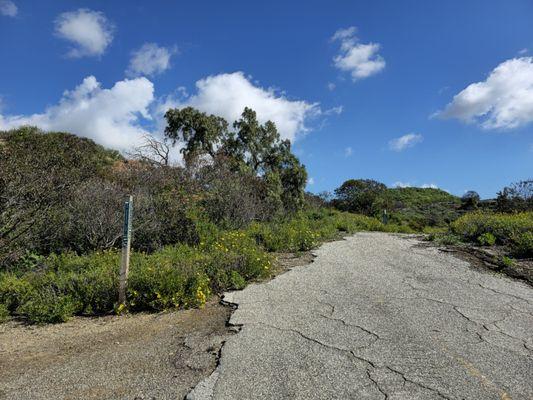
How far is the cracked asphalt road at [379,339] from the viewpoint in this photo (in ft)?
11.0

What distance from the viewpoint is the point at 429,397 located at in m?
3.17

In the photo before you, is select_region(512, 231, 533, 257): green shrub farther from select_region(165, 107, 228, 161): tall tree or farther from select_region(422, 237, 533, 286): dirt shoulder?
select_region(165, 107, 228, 161): tall tree

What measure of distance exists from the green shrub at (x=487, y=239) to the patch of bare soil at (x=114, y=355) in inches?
324

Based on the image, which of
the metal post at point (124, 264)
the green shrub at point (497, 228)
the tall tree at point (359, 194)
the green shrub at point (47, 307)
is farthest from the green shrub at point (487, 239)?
the tall tree at point (359, 194)

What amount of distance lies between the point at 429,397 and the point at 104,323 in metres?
3.81

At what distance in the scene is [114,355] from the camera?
411 cm

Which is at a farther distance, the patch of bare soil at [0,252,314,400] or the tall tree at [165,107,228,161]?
the tall tree at [165,107,228,161]

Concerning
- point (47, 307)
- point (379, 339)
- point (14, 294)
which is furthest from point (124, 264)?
point (379, 339)

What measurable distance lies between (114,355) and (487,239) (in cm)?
1005

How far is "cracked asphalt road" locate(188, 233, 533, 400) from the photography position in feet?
11.0

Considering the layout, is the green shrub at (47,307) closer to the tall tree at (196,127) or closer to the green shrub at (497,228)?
the green shrub at (497,228)

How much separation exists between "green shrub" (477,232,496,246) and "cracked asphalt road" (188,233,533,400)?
383 centimetres

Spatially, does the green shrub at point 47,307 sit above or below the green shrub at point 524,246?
below

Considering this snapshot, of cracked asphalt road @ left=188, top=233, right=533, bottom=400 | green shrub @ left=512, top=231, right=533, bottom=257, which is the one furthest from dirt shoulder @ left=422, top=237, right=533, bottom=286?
cracked asphalt road @ left=188, top=233, right=533, bottom=400
